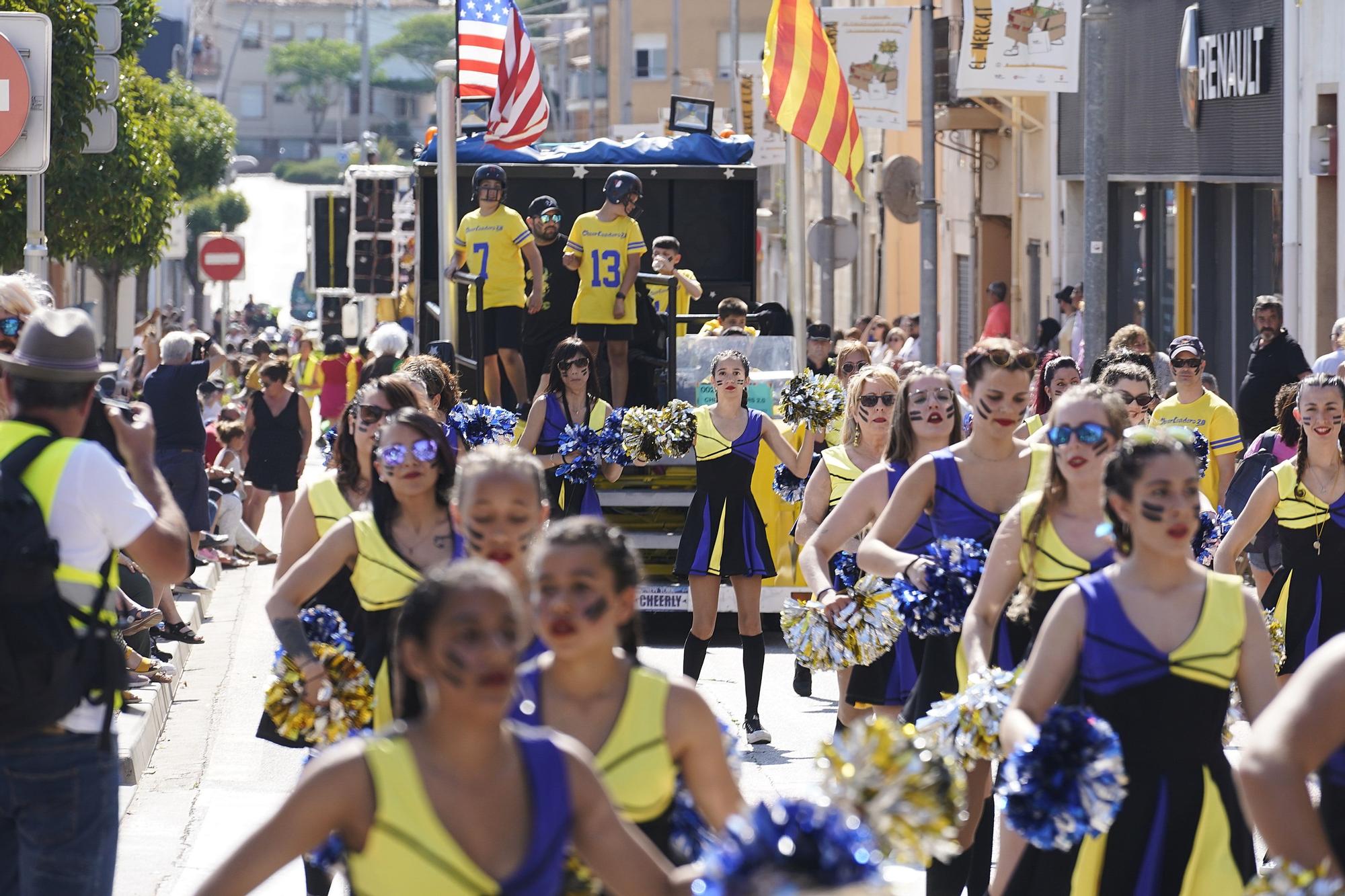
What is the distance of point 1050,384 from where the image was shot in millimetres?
9953

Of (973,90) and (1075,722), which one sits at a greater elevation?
(973,90)

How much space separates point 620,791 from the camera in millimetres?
4133

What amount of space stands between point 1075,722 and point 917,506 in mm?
2181

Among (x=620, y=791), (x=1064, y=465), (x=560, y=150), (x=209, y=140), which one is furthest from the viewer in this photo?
(x=209, y=140)

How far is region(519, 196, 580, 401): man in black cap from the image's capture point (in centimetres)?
1573

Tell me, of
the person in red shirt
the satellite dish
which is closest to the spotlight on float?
the person in red shirt

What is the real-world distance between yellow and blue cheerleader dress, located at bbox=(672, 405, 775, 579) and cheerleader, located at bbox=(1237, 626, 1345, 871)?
23.1 feet

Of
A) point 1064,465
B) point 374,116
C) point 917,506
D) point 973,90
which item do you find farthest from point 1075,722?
point 374,116

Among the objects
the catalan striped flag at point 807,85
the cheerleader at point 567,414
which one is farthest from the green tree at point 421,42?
the cheerleader at point 567,414

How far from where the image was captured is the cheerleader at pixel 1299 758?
3.49 m

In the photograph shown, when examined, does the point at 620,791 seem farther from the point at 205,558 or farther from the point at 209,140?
the point at 209,140

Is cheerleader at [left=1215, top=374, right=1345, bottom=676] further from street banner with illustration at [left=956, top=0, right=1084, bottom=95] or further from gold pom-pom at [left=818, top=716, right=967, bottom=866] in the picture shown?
street banner with illustration at [left=956, top=0, right=1084, bottom=95]

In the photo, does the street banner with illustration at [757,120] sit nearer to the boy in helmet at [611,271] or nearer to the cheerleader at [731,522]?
the boy in helmet at [611,271]

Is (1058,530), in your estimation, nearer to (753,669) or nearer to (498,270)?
(753,669)
